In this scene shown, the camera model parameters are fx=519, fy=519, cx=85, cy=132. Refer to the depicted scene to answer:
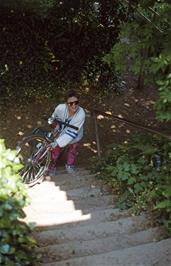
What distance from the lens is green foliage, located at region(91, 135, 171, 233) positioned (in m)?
6.30

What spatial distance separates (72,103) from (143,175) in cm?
150

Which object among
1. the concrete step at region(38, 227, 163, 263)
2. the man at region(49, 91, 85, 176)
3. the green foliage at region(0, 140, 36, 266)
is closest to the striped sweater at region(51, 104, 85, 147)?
the man at region(49, 91, 85, 176)

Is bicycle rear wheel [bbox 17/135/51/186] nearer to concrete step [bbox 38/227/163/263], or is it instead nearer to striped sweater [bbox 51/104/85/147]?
striped sweater [bbox 51/104/85/147]

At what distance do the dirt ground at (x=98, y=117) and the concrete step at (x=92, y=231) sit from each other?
310 cm

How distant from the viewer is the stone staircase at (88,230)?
17.3ft

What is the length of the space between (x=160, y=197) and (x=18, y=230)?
2414 mm

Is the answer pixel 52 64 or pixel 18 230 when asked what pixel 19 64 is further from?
pixel 18 230

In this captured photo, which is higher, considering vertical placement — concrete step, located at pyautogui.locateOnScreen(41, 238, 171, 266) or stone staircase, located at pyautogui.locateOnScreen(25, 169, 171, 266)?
concrete step, located at pyautogui.locateOnScreen(41, 238, 171, 266)

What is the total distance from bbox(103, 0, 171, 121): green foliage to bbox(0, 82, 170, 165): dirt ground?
3.03 m

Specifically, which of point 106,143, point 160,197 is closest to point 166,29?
point 160,197

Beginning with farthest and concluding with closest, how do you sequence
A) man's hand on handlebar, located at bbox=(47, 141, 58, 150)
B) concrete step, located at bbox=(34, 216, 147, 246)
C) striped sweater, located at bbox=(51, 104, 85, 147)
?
striped sweater, located at bbox=(51, 104, 85, 147), man's hand on handlebar, located at bbox=(47, 141, 58, 150), concrete step, located at bbox=(34, 216, 147, 246)

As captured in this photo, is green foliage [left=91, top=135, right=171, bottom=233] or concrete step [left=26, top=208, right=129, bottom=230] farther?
green foliage [left=91, top=135, right=171, bottom=233]

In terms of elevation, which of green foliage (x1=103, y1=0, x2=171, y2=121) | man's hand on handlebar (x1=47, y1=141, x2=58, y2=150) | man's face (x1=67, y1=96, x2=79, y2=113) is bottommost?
man's hand on handlebar (x1=47, y1=141, x2=58, y2=150)

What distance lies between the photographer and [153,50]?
6430 mm
